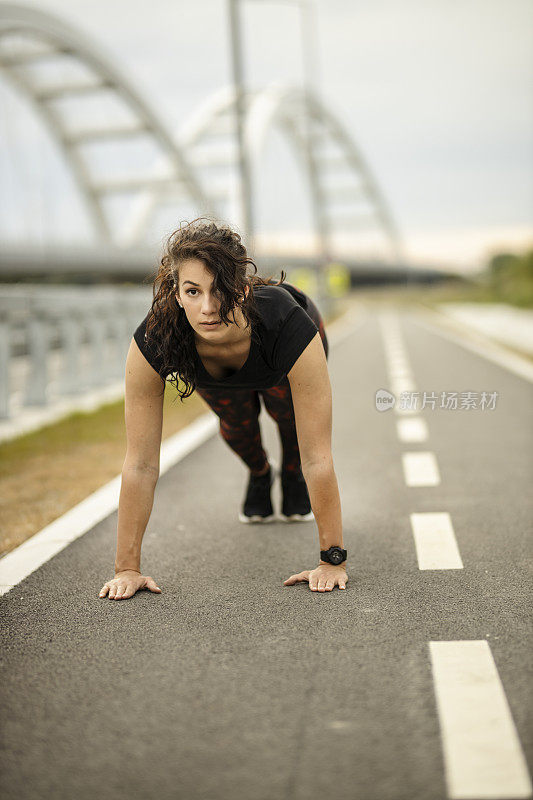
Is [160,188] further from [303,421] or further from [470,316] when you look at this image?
[303,421]

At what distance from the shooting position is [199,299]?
3.27 m

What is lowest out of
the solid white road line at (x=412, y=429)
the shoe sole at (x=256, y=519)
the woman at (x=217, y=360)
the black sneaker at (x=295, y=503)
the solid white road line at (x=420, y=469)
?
the solid white road line at (x=412, y=429)

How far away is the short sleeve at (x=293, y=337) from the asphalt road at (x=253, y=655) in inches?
35.6

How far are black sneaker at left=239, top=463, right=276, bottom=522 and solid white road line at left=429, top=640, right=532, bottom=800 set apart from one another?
1.96 meters

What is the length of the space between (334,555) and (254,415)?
1.05 meters

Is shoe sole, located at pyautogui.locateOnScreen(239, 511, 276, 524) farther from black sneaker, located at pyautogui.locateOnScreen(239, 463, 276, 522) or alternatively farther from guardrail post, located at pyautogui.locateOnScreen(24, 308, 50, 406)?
guardrail post, located at pyautogui.locateOnScreen(24, 308, 50, 406)

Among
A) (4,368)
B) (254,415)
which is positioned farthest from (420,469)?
(4,368)

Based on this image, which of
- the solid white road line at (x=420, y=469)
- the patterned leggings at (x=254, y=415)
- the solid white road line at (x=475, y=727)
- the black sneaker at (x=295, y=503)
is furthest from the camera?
the solid white road line at (x=420, y=469)

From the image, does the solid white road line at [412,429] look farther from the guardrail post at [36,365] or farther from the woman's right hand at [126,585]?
the woman's right hand at [126,585]

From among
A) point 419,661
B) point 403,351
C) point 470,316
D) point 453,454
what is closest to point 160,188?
point 470,316

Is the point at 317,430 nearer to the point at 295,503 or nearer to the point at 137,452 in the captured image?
the point at 137,452

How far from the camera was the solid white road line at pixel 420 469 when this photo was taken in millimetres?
6094

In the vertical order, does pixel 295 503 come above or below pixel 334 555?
below

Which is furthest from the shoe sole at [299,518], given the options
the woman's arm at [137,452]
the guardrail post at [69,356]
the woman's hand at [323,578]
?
the guardrail post at [69,356]
